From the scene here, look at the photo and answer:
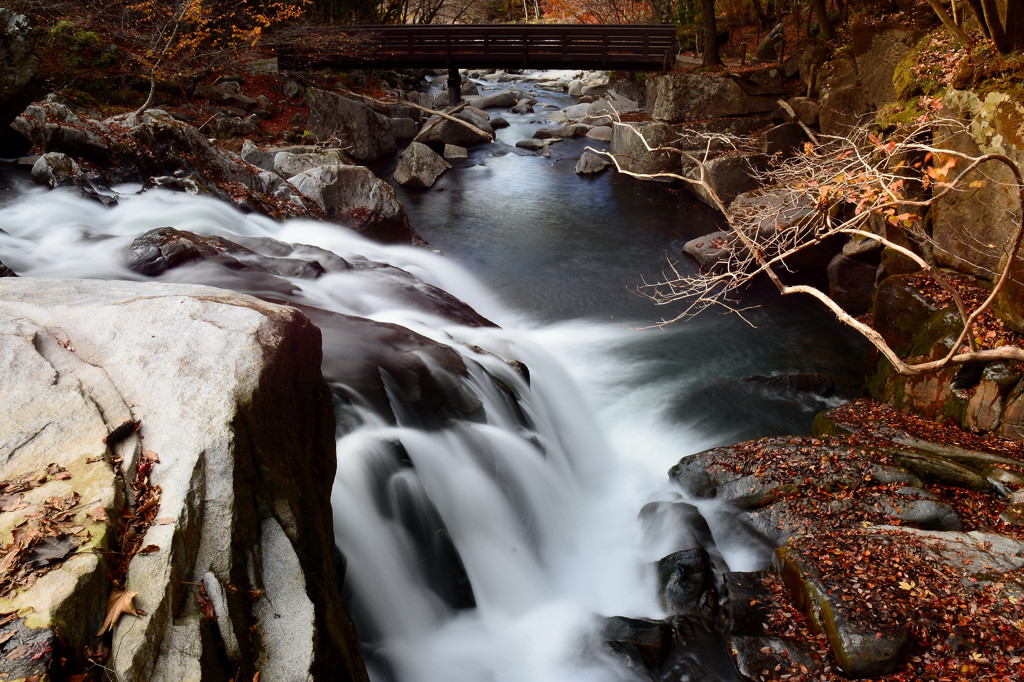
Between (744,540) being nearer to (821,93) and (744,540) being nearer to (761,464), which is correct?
(761,464)

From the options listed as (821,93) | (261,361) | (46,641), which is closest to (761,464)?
(261,361)

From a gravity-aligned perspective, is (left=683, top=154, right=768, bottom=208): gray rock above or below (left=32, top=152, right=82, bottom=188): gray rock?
below

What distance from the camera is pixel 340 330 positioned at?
23.4 feet

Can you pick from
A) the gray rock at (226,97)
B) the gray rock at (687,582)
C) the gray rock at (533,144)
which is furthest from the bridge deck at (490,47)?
the gray rock at (687,582)

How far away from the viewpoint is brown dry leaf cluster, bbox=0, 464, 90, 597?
2750 mm

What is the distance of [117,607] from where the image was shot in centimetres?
285

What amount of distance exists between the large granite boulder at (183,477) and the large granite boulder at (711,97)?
1554cm

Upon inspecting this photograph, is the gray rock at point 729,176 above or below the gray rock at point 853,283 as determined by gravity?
above

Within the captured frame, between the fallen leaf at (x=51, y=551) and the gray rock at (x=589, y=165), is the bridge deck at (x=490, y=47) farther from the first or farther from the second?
the fallen leaf at (x=51, y=551)

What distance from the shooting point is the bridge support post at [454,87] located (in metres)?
22.5

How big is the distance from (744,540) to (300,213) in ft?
31.6

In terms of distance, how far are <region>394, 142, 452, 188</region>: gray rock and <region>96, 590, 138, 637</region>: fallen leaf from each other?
1580cm

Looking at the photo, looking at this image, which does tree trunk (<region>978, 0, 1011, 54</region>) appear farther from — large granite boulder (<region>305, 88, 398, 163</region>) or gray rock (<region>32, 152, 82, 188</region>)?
large granite boulder (<region>305, 88, 398, 163</region>)

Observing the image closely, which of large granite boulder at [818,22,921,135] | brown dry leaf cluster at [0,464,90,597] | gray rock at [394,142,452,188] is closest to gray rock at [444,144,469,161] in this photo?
gray rock at [394,142,452,188]
